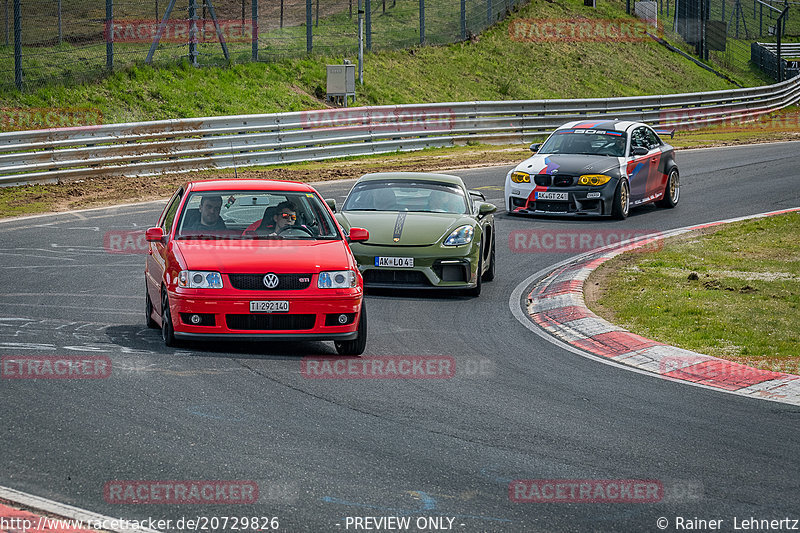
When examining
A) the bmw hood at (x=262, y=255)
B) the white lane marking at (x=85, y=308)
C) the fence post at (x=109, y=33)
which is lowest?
the white lane marking at (x=85, y=308)

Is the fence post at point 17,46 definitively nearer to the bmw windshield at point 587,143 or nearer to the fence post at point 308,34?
the fence post at point 308,34

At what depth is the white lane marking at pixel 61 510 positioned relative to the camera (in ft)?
16.8

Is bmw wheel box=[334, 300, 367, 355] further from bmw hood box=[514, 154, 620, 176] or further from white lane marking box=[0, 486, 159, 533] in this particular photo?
bmw hood box=[514, 154, 620, 176]

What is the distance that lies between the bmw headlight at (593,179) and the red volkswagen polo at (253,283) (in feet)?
29.8

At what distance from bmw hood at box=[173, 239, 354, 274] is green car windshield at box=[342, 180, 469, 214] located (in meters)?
3.74

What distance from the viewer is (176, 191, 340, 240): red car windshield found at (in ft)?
31.4

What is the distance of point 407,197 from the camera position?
44.2ft

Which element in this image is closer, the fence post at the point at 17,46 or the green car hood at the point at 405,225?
the green car hood at the point at 405,225

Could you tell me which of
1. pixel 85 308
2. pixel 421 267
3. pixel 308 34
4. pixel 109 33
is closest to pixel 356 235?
pixel 421 267

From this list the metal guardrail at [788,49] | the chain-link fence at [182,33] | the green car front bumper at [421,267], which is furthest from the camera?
the metal guardrail at [788,49]

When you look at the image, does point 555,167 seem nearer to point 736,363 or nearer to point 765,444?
point 736,363

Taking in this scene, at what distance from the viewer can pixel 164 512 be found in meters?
5.33

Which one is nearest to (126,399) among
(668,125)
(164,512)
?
(164,512)

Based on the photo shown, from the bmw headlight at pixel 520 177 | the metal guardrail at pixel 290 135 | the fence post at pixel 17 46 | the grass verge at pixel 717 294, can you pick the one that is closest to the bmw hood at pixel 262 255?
the grass verge at pixel 717 294
